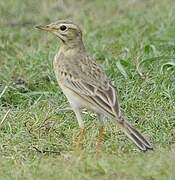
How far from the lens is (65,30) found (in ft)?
28.0

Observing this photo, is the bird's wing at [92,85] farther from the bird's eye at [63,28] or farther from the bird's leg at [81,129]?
the bird's eye at [63,28]

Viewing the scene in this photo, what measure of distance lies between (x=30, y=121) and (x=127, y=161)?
6.54ft

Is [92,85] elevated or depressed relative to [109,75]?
elevated

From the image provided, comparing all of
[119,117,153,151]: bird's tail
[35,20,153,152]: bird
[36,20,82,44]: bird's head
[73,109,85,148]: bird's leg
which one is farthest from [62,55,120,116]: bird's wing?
[36,20,82,44]: bird's head

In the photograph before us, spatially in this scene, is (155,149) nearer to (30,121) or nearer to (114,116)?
(114,116)

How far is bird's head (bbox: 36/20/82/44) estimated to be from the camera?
850 centimetres

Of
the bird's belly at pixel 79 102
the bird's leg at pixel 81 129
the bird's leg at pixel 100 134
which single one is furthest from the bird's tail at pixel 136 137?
the bird's leg at pixel 81 129

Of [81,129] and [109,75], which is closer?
[81,129]

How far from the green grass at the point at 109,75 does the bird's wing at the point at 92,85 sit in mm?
440

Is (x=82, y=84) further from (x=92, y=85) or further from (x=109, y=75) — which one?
(x=109, y=75)

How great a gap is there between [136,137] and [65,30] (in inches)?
66.8

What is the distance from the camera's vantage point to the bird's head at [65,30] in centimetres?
850

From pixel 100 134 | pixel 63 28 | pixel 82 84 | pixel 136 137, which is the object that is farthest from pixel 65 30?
pixel 136 137

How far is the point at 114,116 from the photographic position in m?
7.43
